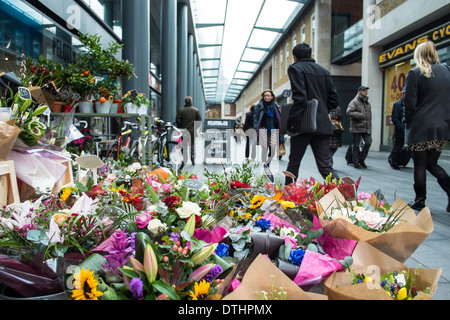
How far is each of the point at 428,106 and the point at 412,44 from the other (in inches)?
341

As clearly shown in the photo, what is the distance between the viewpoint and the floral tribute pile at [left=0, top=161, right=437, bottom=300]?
33.9 inches

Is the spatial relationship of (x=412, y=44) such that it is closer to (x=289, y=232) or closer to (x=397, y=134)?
(x=397, y=134)

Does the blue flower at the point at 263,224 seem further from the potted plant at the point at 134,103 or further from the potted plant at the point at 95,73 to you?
the potted plant at the point at 134,103

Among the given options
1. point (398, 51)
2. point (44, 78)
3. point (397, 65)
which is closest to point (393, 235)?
point (44, 78)

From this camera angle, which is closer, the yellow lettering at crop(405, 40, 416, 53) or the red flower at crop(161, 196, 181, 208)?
the red flower at crop(161, 196, 181, 208)

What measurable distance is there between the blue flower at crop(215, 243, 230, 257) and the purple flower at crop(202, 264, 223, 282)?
0.12 metres

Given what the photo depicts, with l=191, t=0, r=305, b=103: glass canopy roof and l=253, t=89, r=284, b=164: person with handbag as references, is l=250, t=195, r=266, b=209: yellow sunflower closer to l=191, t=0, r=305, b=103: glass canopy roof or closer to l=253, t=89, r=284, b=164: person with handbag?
l=253, t=89, r=284, b=164: person with handbag

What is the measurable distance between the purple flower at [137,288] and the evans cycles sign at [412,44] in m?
9.38

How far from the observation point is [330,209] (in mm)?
1509

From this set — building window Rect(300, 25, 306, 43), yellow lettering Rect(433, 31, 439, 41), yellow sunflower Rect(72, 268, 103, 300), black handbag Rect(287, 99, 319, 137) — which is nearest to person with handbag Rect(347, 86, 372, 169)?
yellow lettering Rect(433, 31, 439, 41)

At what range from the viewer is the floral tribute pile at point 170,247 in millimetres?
862
